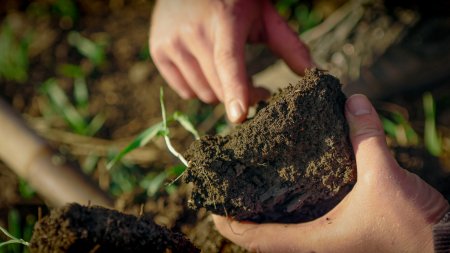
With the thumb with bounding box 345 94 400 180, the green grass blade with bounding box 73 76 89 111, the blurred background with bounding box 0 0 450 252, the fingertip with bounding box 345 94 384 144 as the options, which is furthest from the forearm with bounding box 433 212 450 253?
the green grass blade with bounding box 73 76 89 111

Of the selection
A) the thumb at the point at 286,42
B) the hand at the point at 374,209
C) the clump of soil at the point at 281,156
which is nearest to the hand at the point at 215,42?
the thumb at the point at 286,42

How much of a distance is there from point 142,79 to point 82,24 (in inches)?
27.0

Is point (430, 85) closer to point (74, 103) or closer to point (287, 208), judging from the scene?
point (287, 208)

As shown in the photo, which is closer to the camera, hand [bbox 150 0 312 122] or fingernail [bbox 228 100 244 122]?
fingernail [bbox 228 100 244 122]

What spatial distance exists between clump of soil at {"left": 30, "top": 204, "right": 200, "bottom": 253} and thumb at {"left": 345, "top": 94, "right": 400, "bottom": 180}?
0.59 m

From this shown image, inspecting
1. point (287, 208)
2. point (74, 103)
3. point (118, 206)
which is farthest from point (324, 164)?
point (74, 103)

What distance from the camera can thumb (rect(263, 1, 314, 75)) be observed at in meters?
1.88

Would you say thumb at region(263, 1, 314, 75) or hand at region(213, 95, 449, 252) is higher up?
thumb at region(263, 1, 314, 75)

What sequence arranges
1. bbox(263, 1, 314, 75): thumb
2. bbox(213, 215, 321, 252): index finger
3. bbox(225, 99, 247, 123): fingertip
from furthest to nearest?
bbox(263, 1, 314, 75): thumb → bbox(225, 99, 247, 123): fingertip → bbox(213, 215, 321, 252): index finger

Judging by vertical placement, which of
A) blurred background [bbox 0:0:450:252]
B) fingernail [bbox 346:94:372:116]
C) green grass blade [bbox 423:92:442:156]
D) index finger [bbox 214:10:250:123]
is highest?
index finger [bbox 214:10:250:123]

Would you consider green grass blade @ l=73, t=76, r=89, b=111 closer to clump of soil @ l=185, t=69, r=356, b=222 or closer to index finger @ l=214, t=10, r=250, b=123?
index finger @ l=214, t=10, r=250, b=123

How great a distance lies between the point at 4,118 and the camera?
2.26 metres

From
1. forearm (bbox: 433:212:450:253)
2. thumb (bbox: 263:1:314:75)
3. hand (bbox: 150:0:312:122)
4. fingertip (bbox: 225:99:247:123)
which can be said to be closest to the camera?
forearm (bbox: 433:212:450:253)

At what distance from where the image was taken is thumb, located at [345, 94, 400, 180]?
1.25m
